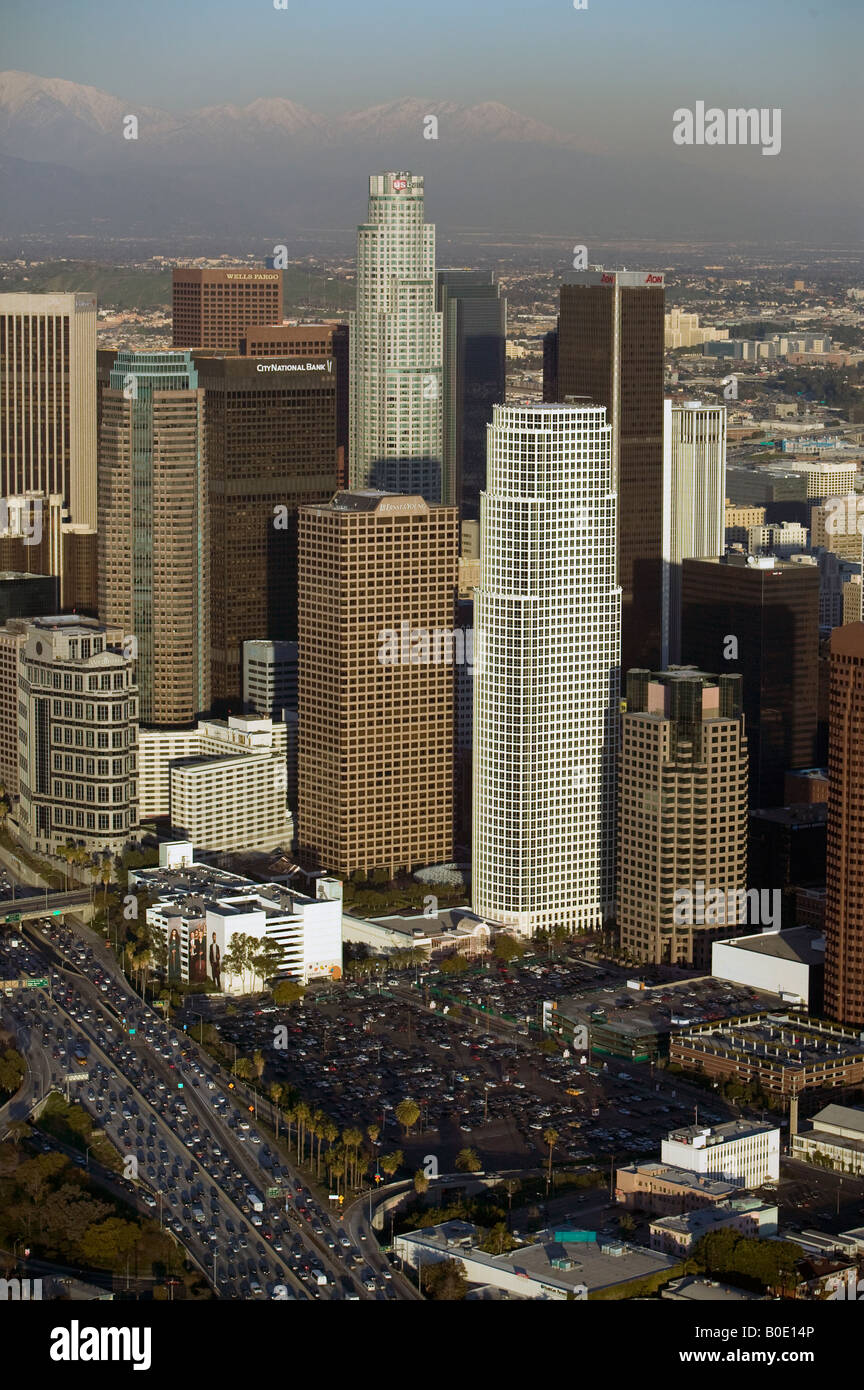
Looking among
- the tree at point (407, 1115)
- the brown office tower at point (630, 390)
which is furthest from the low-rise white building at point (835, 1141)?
the brown office tower at point (630, 390)

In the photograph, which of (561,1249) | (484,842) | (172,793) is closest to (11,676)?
(172,793)

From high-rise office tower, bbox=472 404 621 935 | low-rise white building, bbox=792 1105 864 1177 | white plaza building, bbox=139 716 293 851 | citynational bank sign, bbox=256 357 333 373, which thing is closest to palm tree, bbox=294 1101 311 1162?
low-rise white building, bbox=792 1105 864 1177

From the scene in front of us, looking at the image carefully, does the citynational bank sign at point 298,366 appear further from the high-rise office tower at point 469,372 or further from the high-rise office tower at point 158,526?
the high-rise office tower at point 469,372

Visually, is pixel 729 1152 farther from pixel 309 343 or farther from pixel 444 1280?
pixel 309 343

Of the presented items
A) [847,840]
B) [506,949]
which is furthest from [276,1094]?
Answer: [847,840]

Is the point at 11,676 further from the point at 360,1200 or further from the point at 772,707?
the point at 360,1200
